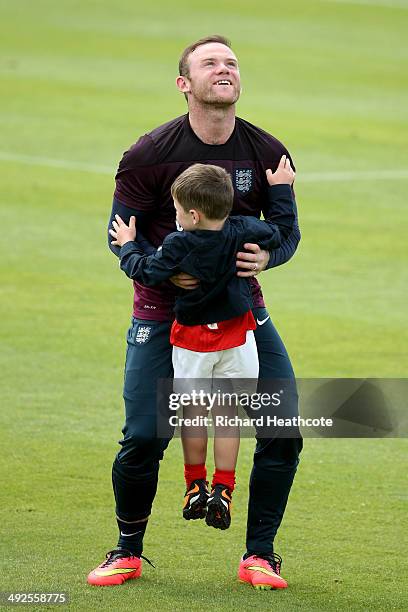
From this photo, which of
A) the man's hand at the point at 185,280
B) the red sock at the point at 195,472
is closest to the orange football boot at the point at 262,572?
the red sock at the point at 195,472

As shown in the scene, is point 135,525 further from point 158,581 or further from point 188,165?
point 188,165

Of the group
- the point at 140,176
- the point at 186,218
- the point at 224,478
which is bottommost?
the point at 224,478

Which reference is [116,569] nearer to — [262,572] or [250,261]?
[262,572]

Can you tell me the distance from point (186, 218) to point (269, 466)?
1344mm

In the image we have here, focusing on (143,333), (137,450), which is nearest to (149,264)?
(143,333)

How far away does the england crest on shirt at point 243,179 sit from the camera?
6836 mm

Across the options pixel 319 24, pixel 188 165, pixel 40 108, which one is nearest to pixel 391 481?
pixel 188 165

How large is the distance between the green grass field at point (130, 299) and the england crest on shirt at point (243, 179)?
193 cm

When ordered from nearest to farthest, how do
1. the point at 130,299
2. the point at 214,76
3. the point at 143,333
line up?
the point at 214,76, the point at 143,333, the point at 130,299

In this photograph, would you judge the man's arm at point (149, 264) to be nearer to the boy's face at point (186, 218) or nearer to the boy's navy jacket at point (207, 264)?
the boy's navy jacket at point (207, 264)

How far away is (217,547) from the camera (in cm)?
766

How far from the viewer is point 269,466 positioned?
22.9 feet

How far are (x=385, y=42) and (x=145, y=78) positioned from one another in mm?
7772

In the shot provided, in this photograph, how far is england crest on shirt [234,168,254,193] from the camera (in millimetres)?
6836
